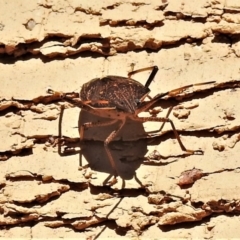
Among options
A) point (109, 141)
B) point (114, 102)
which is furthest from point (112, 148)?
point (114, 102)

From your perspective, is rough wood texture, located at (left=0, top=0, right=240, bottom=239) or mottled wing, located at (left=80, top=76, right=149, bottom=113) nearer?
rough wood texture, located at (left=0, top=0, right=240, bottom=239)

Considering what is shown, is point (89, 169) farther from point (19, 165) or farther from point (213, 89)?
point (213, 89)

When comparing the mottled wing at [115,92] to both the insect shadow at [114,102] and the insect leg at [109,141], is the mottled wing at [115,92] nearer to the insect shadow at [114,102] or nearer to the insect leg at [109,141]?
the insect shadow at [114,102]

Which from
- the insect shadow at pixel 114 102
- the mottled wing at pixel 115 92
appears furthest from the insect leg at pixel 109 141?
the mottled wing at pixel 115 92

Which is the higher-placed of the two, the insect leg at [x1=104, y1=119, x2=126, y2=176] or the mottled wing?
the mottled wing

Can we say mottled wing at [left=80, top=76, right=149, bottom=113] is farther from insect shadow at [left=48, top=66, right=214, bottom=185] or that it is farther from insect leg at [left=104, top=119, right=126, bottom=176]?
insect leg at [left=104, top=119, right=126, bottom=176]

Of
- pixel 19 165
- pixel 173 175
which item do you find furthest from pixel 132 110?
pixel 19 165

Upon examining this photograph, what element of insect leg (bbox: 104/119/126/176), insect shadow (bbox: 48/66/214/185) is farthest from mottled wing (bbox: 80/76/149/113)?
insect leg (bbox: 104/119/126/176)

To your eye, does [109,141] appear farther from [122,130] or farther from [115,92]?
[115,92]
